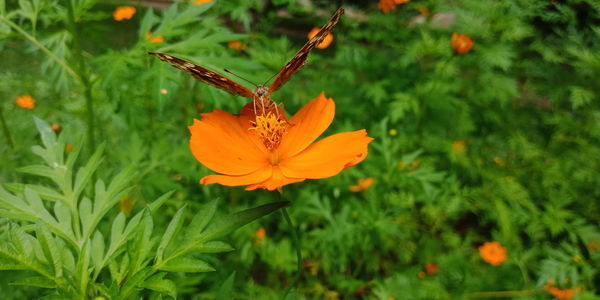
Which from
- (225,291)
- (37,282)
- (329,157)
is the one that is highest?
(37,282)

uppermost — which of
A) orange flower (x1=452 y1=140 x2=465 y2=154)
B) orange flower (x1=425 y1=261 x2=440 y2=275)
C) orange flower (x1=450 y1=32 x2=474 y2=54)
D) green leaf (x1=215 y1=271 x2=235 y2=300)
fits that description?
green leaf (x1=215 y1=271 x2=235 y2=300)

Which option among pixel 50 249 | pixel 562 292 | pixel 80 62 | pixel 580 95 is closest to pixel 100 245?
pixel 50 249

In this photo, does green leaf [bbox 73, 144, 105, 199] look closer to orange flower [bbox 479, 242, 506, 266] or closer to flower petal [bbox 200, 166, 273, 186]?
flower petal [bbox 200, 166, 273, 186]

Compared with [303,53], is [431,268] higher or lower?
lower

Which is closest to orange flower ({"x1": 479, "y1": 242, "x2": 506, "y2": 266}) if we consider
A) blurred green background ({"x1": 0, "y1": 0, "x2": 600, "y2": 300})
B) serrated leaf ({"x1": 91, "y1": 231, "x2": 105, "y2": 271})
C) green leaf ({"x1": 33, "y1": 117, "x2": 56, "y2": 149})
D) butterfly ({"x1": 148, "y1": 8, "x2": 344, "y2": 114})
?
blurred green background ({"x1": 0, "y1": 0, "x2": 600, "y2": 300})

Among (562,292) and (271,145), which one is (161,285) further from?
(562,292)

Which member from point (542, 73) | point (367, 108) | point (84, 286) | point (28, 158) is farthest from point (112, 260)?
point (542, 73)

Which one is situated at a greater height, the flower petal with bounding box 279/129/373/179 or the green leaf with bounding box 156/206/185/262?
the green leaf with bounding box 156/206/185/262
